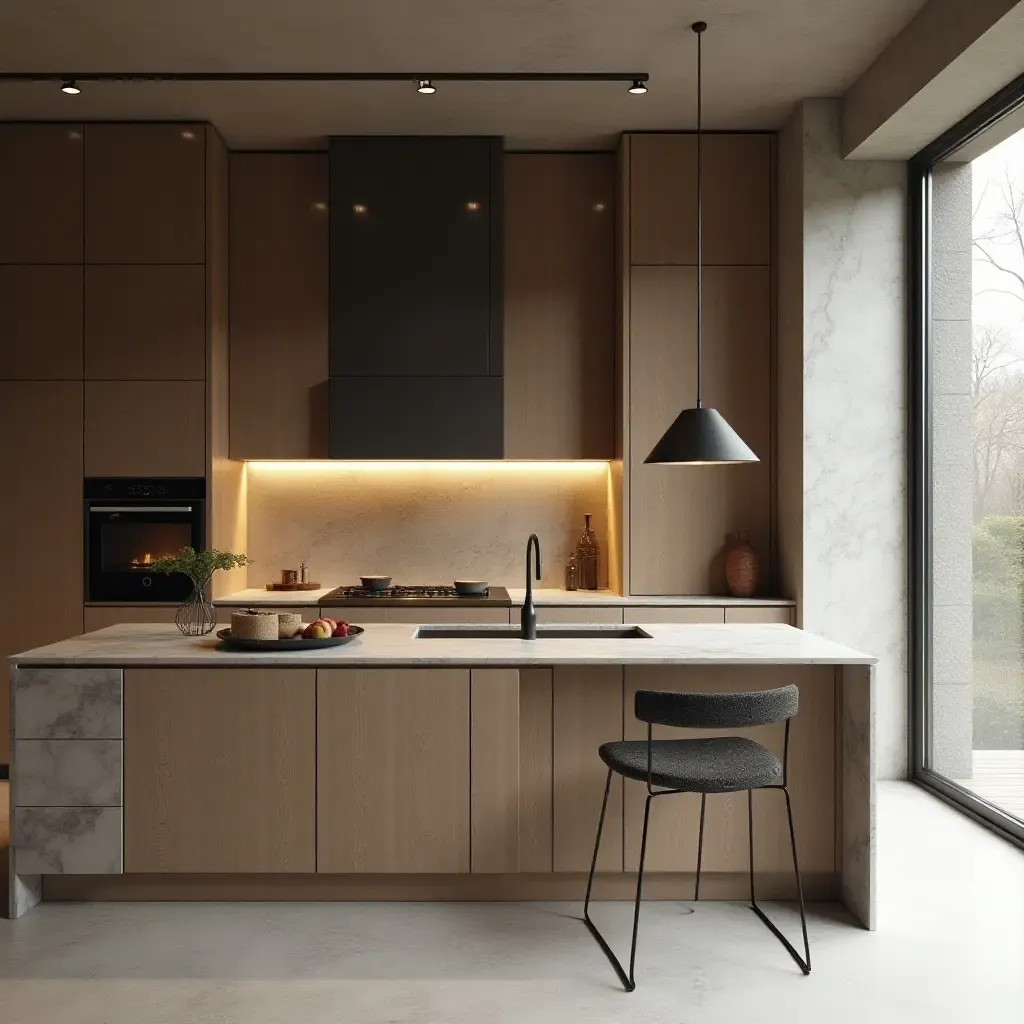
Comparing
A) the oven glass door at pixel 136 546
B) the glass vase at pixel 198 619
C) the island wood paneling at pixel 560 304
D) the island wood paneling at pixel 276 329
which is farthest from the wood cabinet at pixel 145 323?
the glass vase at pixel 198 619

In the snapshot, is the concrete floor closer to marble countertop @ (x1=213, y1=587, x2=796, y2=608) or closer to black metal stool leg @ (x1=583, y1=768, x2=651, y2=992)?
black metal stool leg @ (x1=583, y1=768, x2=651, y2=992)

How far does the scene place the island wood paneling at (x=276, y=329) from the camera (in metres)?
5.27

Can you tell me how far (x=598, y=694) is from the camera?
10.9 feet

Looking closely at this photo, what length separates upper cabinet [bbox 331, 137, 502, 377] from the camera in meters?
5.14

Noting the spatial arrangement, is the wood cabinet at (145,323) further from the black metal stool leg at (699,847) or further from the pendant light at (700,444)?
the black metal stool leg at (699,847)

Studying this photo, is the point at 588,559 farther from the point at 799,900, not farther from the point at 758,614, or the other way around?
the point at 799,900

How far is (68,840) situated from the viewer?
3.20 meters

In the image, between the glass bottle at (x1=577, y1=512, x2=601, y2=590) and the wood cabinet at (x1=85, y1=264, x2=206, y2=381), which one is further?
the glass bottle at (x1=577, y1=512, x2=601, y2=590)

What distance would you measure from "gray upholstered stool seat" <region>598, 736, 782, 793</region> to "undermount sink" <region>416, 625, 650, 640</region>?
23.5 inches

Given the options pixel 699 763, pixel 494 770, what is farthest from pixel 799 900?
pixel 494 770

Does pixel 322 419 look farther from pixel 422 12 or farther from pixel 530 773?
pixel 530 773

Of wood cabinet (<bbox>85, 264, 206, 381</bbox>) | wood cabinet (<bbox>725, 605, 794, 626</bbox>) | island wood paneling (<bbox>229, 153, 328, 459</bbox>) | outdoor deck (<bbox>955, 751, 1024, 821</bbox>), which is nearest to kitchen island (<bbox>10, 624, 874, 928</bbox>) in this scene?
outdoor deck (<bbox>955, 751, 1024, 821</bbox>)

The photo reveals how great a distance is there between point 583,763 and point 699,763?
1.60 feet

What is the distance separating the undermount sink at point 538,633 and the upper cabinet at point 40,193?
8.74 ft
